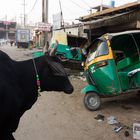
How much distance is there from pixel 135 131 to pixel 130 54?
382cm

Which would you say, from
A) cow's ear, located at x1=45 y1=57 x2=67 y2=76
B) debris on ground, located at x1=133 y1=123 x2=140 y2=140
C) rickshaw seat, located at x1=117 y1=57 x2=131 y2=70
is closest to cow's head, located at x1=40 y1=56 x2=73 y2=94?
cow's ear, located at x1=45 y1=57 x2=67 y2=76

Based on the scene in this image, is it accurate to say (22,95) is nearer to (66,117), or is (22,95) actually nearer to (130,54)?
(66,117)

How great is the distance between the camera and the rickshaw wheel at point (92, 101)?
26.6ft

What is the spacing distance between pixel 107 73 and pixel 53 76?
11.1ft

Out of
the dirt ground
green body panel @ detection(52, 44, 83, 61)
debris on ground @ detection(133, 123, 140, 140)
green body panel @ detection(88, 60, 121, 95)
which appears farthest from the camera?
green body panel @ detection(52, 44, 83, 61)

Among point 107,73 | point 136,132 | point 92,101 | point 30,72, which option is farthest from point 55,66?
point 92,101

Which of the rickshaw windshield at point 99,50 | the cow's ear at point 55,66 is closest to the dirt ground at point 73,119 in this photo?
the rickshaw windshield at point 99,50

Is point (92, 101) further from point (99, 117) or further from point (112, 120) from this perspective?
point (112, 120)

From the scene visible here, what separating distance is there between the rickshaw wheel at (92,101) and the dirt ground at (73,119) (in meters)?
0.15

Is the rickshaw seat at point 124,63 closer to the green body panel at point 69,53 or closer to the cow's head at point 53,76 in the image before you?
the cow's head at point 53,76

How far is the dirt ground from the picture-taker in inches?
244

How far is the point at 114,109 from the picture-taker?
26.9ft

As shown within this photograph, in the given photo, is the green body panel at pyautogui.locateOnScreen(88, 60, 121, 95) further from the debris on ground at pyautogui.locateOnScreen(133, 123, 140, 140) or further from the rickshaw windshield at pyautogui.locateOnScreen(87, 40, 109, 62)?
the debris on ground at pyautogui.locateOnScreen(133, 123, 140, 140)

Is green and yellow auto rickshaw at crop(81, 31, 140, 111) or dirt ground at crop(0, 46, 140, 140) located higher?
green and yellow auto rickshaw at crop(81, 31, 140, 111)
